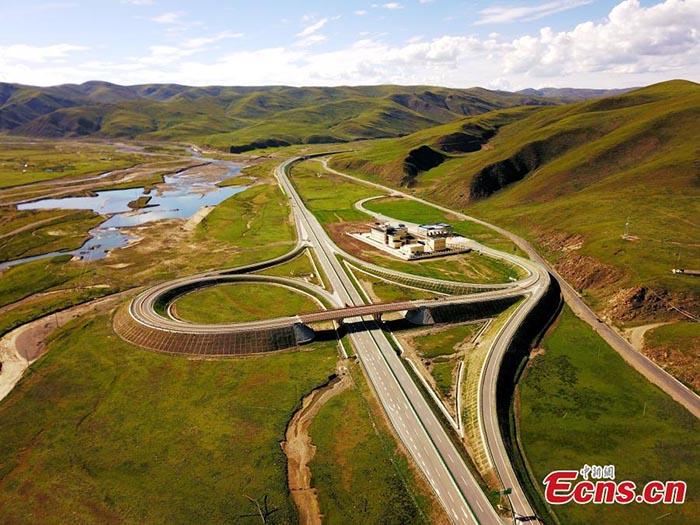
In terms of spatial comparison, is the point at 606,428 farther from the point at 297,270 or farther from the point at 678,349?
the point at 297,270

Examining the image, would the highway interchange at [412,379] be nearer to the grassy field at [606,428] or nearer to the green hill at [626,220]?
the grassy field at [606,428]

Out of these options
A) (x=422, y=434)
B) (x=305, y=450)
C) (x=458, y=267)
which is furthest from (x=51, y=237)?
(x=422, y=434)

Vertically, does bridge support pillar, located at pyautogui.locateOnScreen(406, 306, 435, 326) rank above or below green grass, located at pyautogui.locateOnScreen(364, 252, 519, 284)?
below

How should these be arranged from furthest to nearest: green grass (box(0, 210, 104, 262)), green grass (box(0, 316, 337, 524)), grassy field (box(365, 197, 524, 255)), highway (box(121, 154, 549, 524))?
grassy field (box(365, 197, 524, 255))
green grass (box(0, 210, 104, 262))
highway (box(121, 154, 549, 524))
green grass (box(0, 316, 337, 524))

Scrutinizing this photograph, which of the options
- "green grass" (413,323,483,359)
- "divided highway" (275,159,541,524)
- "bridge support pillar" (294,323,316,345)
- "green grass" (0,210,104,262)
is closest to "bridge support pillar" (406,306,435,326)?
"green grass" (413,323,483,359)

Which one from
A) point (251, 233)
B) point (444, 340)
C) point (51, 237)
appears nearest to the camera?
point (444, 340)

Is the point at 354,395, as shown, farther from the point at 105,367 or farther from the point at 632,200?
the point at 632,200

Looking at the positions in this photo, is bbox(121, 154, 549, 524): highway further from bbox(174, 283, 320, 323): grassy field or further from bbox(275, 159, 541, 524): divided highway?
bbox(174, 283, 320, 323): grassy field
